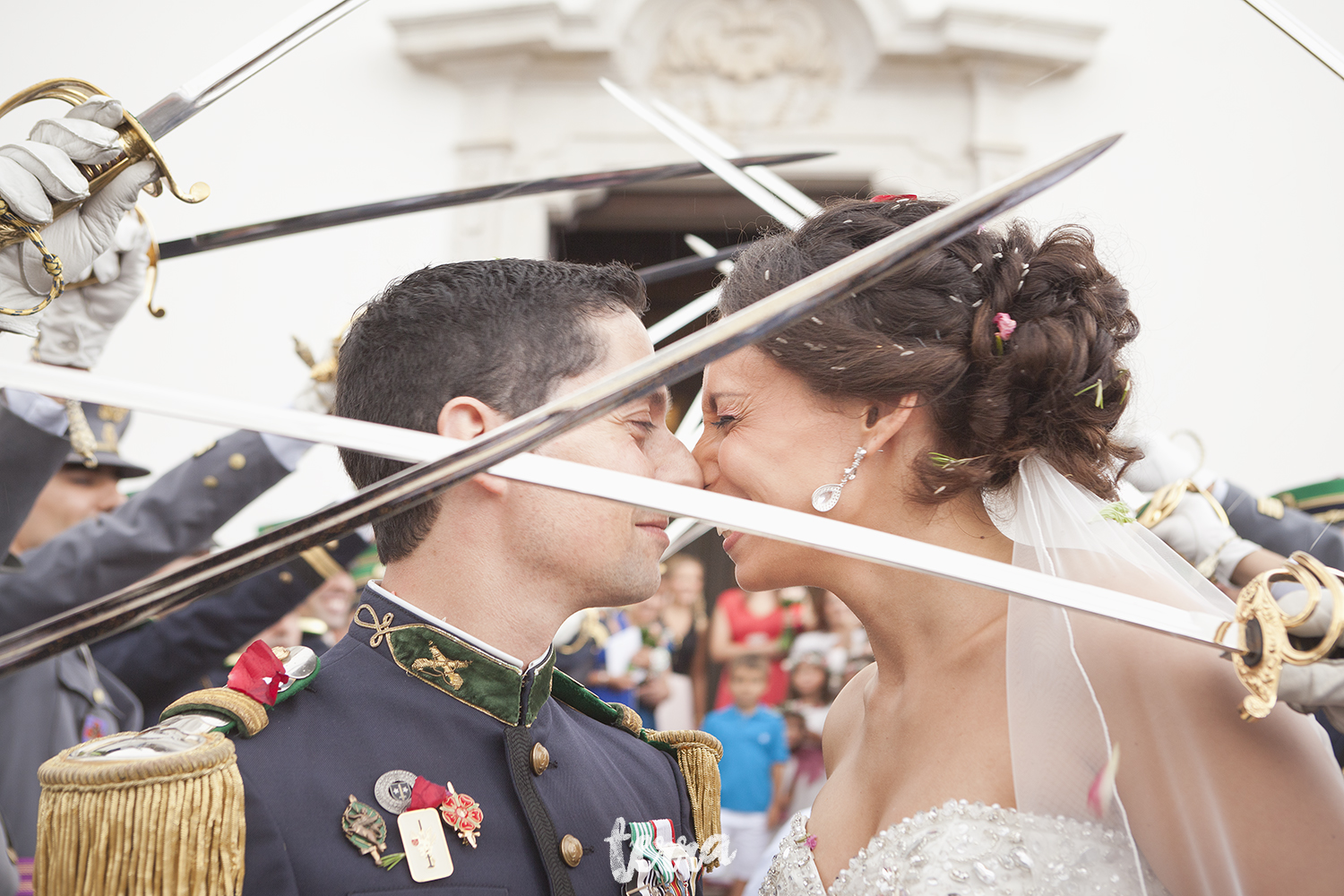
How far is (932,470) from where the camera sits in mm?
1762

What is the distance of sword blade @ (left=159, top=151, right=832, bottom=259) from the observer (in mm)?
2062

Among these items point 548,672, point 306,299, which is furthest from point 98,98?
point 306,299

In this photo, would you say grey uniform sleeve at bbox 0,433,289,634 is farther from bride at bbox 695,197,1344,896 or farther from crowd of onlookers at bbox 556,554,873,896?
crowd of onlookers at bbox 556,554,873,896

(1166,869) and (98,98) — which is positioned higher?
(98,98)

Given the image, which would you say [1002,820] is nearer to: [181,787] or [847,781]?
[847,781]

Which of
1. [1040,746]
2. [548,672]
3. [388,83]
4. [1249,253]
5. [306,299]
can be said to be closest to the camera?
[1040,746]

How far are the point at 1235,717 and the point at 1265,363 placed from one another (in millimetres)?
716

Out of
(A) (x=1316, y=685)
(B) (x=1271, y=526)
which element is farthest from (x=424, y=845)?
(B) (x=1271, y=526)

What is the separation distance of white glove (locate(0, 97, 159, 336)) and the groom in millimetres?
404

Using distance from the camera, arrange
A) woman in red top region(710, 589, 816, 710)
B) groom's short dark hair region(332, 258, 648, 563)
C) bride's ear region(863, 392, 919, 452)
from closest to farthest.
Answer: groom's short dark hair region(332, 258, 648, 563) < bride's ear region(863, 392, 919, 452) < woman in red top region(710, 589, 816, 710)

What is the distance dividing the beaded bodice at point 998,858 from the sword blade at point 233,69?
5.10 feet

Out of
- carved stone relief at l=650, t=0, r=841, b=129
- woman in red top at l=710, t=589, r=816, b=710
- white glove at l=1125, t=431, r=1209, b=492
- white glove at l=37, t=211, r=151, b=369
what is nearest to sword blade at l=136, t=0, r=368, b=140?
white glove at l=37, t=211, r=151, b=369

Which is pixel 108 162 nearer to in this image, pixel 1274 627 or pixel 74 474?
pixel 1274 627

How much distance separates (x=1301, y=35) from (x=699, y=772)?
1.58m
